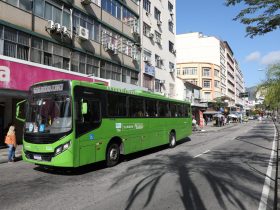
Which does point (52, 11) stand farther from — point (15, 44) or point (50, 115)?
point (50, 115)

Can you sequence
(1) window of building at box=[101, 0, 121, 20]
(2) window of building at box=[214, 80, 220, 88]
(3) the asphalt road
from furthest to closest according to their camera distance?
(2) window of building at box=[214, 80, 220, 88] → (1) window of building at box=[101, 0, 121, 20] → (3) the asphalt road

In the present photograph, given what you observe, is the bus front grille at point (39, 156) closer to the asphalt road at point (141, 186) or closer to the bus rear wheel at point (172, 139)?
the asphalt road at point (141, 186)

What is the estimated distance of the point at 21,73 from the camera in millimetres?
17562

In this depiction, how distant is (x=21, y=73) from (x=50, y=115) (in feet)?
27.8

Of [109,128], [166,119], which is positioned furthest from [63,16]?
[109,128]

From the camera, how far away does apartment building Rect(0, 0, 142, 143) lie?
17797 mm

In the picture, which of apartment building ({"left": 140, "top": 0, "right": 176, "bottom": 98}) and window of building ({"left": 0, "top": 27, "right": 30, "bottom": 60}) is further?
apartment building ({"left": 140, "top": 0, "right": 176, "bottom": 98})

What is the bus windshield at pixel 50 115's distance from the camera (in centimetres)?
991

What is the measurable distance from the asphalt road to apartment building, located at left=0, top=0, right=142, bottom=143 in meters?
7.00

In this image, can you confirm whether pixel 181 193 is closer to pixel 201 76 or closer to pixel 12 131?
pixel 12 131

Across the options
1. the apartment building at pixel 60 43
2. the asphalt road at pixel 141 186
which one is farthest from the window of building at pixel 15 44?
the asphalt road at pixel 141 186

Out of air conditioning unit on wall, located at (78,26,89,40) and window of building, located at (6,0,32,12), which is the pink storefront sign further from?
air conditioning unit on wall, located at (78,26,89,40)

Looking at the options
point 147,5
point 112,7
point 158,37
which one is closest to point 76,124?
point 112,7

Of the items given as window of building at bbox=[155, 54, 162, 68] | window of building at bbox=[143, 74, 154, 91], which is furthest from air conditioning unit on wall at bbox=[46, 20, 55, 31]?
window of building at bbox=[155, 54, 162, 68]
